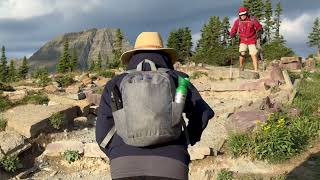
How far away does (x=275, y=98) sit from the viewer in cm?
1086

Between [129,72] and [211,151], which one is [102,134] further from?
[211,151]

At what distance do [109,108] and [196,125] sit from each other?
703mm

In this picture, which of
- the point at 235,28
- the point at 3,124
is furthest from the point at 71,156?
the point at 235,28

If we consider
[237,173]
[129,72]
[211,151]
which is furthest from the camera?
[211,151]

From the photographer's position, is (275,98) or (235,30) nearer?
(275,98)

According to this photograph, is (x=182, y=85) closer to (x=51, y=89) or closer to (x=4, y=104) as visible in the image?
(x=4, y=104)

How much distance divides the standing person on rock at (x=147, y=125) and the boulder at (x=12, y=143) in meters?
5.09

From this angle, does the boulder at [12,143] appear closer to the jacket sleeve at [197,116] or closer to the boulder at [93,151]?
the boulder at [93,151]

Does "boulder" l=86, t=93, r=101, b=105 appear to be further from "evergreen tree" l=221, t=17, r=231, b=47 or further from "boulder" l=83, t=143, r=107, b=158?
"evergreen tree" l=221, t=17, r=231, b=47

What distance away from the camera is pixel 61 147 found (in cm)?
883

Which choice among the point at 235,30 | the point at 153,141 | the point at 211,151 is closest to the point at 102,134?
the point at 153,141

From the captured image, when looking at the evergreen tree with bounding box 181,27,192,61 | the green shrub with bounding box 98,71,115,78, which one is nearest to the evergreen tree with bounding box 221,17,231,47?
the evergreen tree with bounding box 181,27,192,61

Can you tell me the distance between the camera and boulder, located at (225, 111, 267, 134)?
8.50 metres

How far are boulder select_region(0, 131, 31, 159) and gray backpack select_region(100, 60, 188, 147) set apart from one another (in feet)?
17.4
